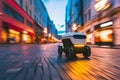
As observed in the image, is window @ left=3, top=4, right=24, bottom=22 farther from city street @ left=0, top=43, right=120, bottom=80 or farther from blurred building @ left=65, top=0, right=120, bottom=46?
city street @ left=0, top=43, right=120, bottom=80

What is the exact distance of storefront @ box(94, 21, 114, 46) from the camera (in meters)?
27.6

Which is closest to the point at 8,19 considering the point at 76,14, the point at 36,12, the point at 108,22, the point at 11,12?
the point at 11,12

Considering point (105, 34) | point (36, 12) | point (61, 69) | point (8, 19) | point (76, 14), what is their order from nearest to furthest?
1. point (61, 69)
2. point (105, 34)
3. point (8, 19)
4. point (76, 14)
5. point (36, 12)

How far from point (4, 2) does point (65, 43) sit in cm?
2407

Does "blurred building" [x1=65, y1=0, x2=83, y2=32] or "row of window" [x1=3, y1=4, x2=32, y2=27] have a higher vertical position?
"blurred building" [x1=65, y1=0, x2=83, y2=32]

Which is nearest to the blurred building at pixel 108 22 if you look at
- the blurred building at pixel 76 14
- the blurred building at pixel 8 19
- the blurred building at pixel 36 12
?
the blurred building at pixel 8 19

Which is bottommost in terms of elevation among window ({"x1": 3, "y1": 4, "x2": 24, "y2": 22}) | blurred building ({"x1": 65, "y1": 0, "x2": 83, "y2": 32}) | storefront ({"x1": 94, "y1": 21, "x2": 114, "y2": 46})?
storefront ({"x1": 94, "y1": 21, "x2": 114, "y2": 46})

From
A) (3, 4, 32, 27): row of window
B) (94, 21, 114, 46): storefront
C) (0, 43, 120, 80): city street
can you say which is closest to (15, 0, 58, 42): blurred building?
(3, 4, 32, 27): row of window

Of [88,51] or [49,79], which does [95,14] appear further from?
[49,79]

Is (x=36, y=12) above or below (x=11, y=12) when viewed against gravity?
above

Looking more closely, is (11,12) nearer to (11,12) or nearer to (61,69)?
(11,12)

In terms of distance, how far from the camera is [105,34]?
30016 millimetres

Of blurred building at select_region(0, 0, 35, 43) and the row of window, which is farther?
the row of window

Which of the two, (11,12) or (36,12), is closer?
(11,12)
